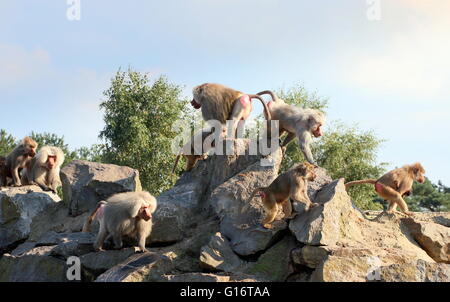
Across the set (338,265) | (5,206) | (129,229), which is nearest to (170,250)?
(129,229)

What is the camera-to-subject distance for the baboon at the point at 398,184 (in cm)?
1220

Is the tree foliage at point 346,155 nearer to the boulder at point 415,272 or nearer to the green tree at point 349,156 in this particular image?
the green tree at point 349,156

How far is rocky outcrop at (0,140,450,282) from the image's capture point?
9.35 metres

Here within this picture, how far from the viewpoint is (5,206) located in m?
14.4

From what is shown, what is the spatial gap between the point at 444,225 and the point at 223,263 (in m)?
5.44

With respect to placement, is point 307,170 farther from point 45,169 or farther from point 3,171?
point 3,171

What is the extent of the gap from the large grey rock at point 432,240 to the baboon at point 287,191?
2.70 metres

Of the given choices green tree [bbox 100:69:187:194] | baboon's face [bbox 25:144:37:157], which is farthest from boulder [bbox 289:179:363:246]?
green tree [bbox 100:69:187:194]

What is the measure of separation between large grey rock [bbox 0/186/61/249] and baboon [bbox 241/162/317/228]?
624cm

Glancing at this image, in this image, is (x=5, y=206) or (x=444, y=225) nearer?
(x=444, y=225)

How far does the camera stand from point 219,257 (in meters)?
10.0

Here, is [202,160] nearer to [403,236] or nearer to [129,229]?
[129,229]

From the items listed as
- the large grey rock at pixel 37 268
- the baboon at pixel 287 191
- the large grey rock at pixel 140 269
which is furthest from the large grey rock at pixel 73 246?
the baboon at pixel 287 191
